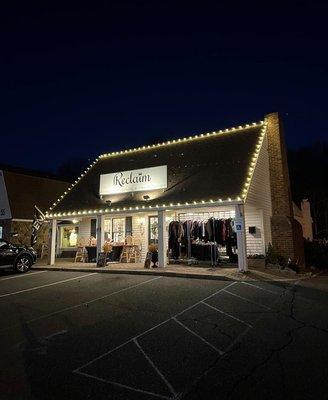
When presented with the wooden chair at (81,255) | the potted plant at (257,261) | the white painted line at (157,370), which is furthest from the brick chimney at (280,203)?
the white painted line at (157,370)

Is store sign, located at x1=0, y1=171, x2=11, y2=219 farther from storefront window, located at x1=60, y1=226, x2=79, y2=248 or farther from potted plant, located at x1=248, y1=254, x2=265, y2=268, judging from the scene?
potted plant, located at x1=248, y1=254, x2=265, y2=268

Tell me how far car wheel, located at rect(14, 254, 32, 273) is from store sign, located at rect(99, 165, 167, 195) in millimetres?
4914

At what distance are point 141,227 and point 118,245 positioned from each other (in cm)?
161

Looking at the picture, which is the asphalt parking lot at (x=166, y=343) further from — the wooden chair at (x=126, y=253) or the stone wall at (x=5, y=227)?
the stone wall at (x=5, y=227)

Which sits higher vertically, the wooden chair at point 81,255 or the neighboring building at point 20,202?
the neighboring building at point 20,202

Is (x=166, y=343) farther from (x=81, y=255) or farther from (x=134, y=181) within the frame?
(x=81, y=255)

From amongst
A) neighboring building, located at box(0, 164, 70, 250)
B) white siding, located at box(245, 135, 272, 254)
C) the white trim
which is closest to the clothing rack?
white siding, located at box(245, 135, 272, 254)

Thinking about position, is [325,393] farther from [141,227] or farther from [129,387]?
[141,227]

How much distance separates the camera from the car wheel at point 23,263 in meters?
14.2

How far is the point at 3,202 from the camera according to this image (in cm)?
2270

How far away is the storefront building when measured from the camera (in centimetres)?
1325

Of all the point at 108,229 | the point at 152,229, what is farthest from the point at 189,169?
the point at 108,229

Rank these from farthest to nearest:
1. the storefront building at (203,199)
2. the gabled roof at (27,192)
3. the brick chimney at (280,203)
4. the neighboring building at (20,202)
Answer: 1. the gabled roof at (27,192)
2. the neighboring building at (20,202)
3. the brick chimney at (280,203)
4. the storefront building at (203,199)

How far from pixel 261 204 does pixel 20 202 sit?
57.5ft
